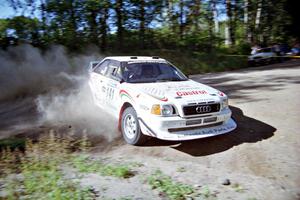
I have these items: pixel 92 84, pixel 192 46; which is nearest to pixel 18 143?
pixel 92 84

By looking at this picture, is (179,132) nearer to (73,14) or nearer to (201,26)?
(73,14)

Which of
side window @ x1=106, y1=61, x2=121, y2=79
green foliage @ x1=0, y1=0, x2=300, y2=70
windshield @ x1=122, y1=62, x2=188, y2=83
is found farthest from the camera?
green foliage @ x1=0, y1=0, x2=300, y2=70

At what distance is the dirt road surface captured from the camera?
4.12 m

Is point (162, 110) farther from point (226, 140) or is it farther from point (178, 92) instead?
point (226, 140)

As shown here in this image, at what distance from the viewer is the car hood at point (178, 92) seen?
17.4ft

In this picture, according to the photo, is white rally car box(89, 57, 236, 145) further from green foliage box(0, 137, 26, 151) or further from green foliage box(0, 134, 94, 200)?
green foliage box(0, 137, 26, 151)

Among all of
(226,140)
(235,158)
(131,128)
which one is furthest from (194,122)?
(131,128)

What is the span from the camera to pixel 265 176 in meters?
4.55

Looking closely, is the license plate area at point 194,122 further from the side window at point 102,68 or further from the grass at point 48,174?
the side window at point 102,68

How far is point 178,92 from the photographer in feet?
18.2

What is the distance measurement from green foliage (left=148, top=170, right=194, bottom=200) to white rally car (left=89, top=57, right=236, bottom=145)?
37.1 inches

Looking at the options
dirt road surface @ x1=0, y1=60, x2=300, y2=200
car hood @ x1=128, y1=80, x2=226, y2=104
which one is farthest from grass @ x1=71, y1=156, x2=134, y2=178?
car hood @ x1=128, y1=80, x2=226, y2=104

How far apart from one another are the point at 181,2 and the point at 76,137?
18.5m

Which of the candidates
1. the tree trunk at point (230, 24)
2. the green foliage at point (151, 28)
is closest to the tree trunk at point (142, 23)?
the green foliage at point (151, 28)
